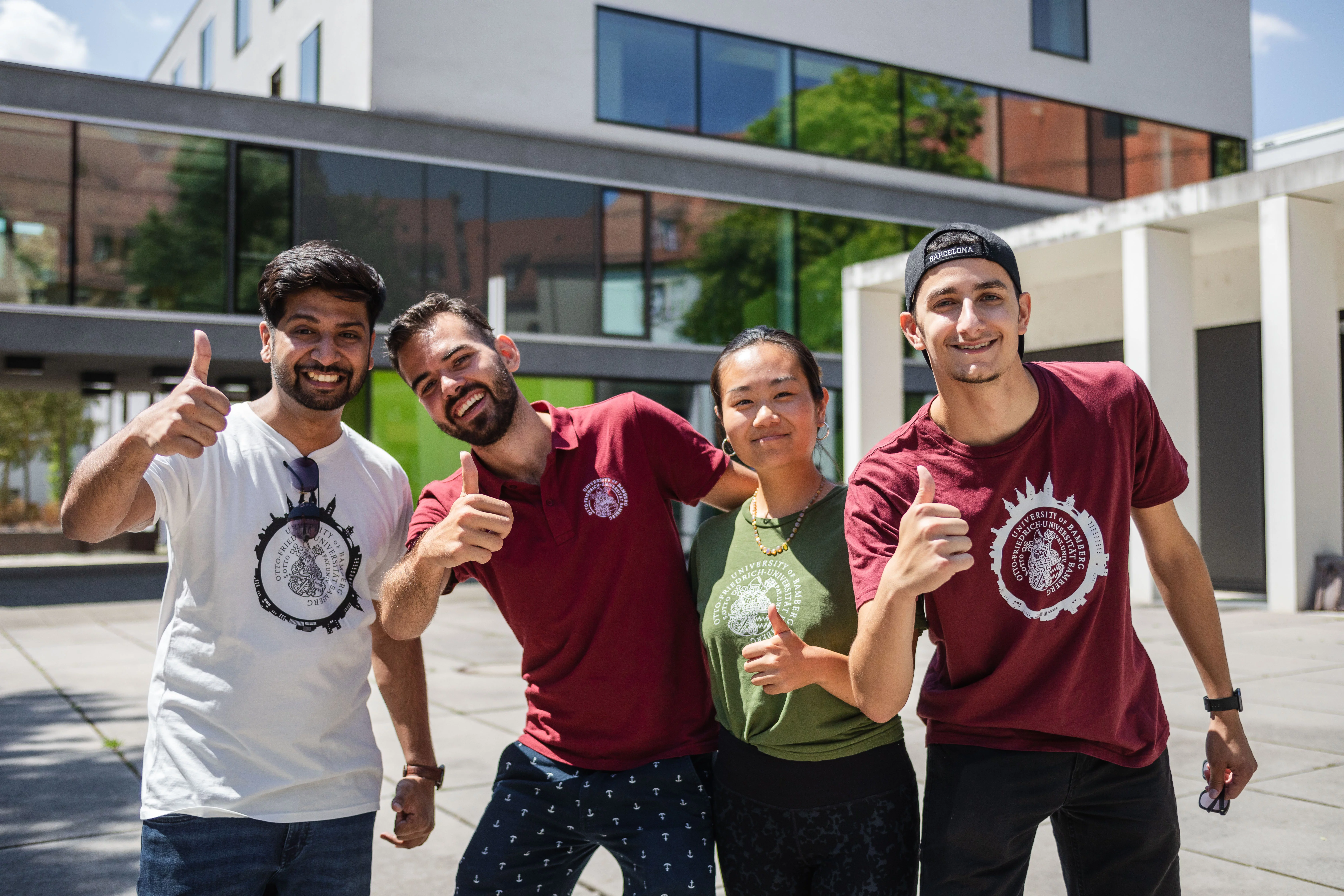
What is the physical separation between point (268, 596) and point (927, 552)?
147cm

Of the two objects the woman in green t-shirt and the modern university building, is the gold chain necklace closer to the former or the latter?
the woman in green t-shirt

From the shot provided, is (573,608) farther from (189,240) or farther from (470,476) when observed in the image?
(189,240)

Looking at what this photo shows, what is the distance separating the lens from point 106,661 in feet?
29.7

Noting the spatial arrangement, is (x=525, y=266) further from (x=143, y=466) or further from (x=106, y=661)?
(x=143, y=466)

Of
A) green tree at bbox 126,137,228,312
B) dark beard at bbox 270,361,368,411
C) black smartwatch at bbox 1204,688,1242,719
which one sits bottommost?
black smartwatch at bbox 1204,688,1242,719

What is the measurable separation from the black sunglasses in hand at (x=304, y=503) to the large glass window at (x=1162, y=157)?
22.4 meters

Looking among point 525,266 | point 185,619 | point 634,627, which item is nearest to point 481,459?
point 634,627

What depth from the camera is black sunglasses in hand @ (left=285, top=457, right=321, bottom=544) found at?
2.51 m

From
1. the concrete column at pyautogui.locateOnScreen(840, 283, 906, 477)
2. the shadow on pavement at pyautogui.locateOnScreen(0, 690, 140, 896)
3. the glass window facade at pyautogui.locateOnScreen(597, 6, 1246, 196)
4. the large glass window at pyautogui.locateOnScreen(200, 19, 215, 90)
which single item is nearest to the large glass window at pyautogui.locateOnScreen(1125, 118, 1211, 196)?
the glass window facade at pyautogui.locateOnScreen(597, 6, 1246, 196)

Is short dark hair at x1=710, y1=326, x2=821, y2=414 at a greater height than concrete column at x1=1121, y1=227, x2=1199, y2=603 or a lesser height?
lesser

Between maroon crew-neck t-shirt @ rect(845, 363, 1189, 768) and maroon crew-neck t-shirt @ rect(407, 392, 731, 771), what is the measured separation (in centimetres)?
53

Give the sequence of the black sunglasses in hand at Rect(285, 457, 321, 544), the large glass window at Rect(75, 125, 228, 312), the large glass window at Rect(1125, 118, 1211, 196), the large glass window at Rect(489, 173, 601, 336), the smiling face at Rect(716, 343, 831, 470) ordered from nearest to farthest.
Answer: the black sunglasses in hand at Rect(285, 457, 321, 544) → the smiling face at Rect(716, 343, 831, 470) → the large glass window at Rect(75, 125, 228, 312) → the large glass window at Rect(489, 173, 601, 336) → the large glass window at Rect(1125, 118, 1211, 196)

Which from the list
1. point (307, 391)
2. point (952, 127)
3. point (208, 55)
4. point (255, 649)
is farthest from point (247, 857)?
point (208, 55)

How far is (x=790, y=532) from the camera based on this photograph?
258 centimetres
